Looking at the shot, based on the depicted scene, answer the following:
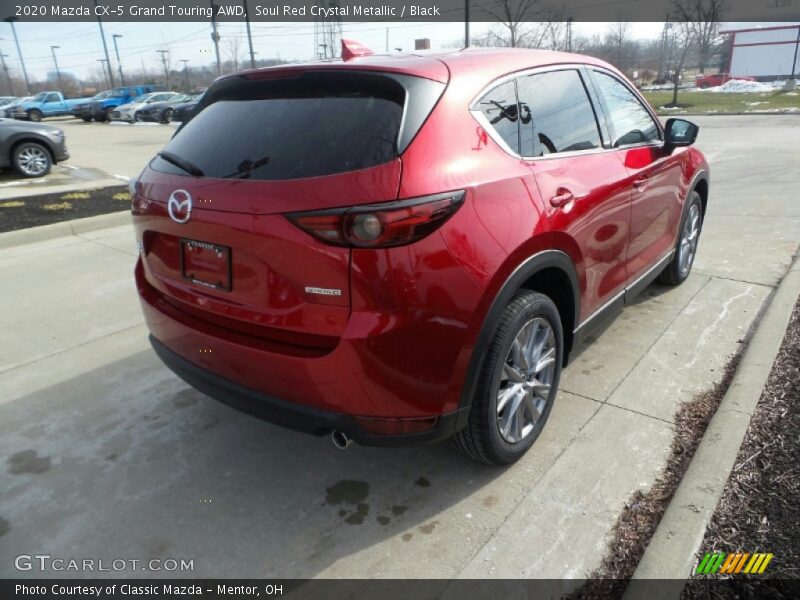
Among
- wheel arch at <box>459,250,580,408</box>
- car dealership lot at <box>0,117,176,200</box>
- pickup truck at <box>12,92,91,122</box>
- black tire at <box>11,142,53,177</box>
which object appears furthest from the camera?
pickup truck at <box>12,92,91,122</box>

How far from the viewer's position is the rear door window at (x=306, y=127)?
7.06 feet

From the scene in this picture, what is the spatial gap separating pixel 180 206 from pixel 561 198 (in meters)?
1.67

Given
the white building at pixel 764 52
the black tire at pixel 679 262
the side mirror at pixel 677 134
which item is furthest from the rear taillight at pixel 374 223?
the white building at pixel 764 52

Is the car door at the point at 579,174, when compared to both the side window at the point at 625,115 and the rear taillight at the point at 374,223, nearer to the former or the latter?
the side window at the point at 625,115

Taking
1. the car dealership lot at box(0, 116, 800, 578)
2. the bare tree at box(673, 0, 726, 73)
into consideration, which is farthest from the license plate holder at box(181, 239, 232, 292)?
the bare tree at box(673, 0, 726, 73)

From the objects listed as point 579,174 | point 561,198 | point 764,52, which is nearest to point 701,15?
point 764,52

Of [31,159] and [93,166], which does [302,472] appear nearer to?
[31,159]

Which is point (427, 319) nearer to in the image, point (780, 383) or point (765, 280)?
point (780, 383)

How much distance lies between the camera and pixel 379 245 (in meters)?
2.00

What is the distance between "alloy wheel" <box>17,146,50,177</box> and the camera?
38.2 ft

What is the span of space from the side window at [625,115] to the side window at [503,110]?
1.02 metres

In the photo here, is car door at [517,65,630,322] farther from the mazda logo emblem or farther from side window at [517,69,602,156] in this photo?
the mazda logo emblem

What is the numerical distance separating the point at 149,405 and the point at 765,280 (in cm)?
483

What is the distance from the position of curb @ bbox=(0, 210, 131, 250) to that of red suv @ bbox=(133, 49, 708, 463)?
5033mm
